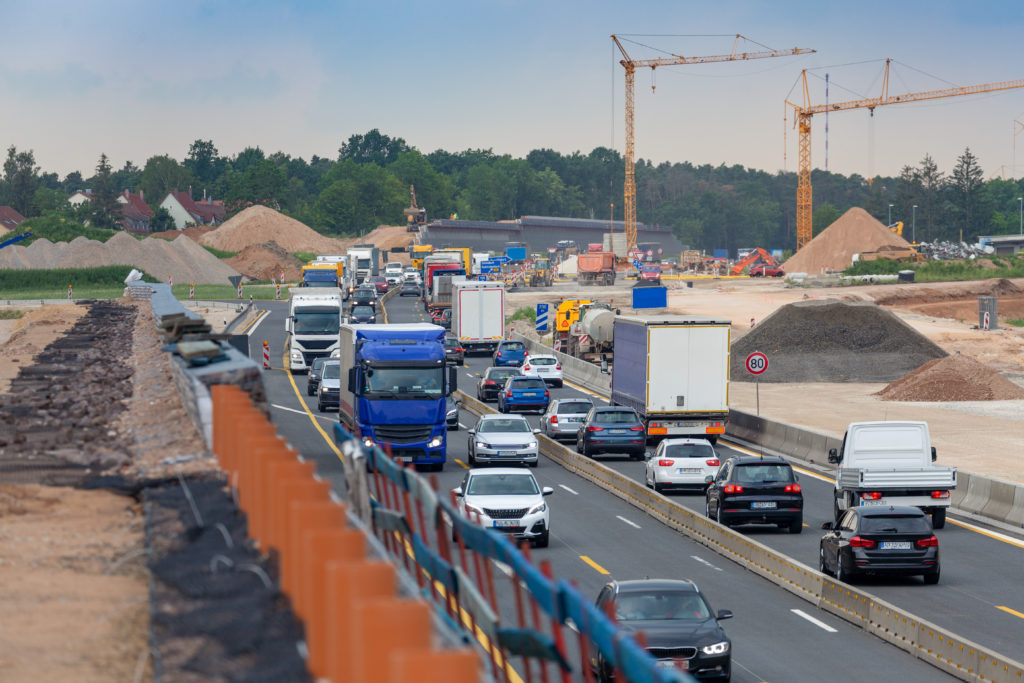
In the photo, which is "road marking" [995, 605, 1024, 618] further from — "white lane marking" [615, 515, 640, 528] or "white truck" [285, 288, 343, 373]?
"white truck" [285, 288, 343, 373]

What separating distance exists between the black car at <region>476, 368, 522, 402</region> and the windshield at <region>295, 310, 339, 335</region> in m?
8.21

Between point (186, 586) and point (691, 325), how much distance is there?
34.4m

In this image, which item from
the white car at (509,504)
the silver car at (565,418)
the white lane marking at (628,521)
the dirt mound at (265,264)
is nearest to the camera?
the white car at (509,504)

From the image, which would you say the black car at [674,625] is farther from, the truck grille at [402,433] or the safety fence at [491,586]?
the truck grille at [402,433]

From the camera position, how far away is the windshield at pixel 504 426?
37781mm

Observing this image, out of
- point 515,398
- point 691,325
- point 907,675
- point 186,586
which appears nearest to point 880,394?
point 515,398

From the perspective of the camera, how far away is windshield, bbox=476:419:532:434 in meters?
37.8

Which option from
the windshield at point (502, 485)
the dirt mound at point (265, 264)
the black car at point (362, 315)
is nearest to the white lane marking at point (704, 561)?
the windshield at point (502, 485)

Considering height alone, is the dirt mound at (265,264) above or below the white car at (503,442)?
above

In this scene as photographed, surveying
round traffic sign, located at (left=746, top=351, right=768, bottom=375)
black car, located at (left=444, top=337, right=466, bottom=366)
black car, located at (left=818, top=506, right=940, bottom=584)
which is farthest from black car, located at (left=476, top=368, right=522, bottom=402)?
black car, located at (left=818, top=506, right=940, bottom=584)

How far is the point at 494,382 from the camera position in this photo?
181ft

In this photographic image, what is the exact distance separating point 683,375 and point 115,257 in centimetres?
10682

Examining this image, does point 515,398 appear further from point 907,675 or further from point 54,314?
point 907,675

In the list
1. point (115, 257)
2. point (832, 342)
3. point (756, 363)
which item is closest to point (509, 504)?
point (756, 363)
